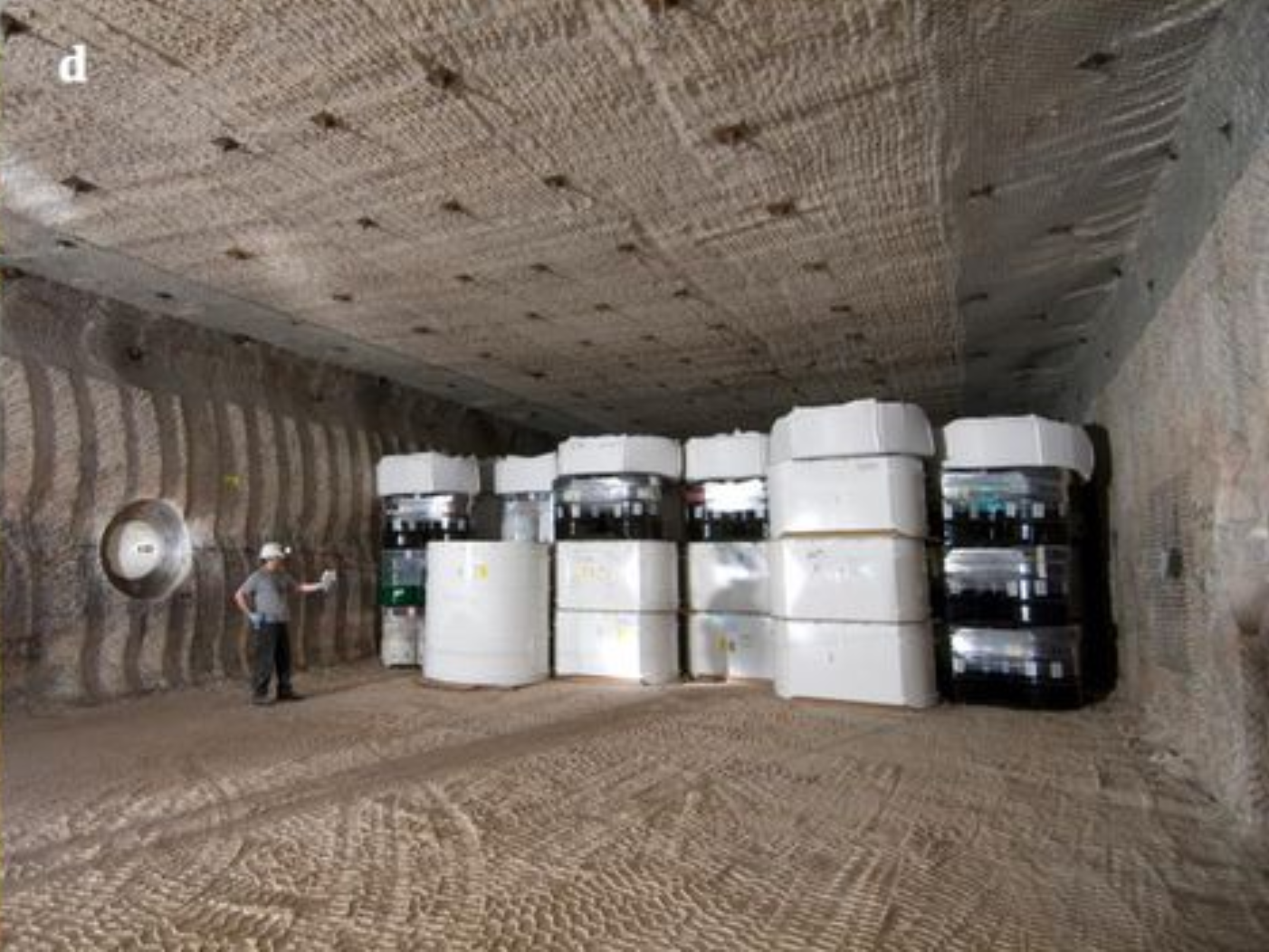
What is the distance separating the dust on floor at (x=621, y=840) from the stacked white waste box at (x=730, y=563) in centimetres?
171

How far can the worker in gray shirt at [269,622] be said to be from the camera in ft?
18.6

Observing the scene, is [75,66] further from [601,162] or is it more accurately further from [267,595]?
[267,595]

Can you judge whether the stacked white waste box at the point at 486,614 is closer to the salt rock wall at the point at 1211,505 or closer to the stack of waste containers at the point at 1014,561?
the stack of waste containers at the point at 1014,561

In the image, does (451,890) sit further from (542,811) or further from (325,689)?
(325,689)

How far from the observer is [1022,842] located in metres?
2.72

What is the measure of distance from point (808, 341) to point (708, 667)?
9.43 feet

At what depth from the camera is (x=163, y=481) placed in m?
6.07

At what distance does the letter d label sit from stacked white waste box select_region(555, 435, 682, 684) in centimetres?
419

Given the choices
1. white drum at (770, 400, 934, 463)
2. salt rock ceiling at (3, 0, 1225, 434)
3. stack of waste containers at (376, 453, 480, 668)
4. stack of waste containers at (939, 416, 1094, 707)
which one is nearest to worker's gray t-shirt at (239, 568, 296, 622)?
stack of waste containers at (376, 453, 480, 668)

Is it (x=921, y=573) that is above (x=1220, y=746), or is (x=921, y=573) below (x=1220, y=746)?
above

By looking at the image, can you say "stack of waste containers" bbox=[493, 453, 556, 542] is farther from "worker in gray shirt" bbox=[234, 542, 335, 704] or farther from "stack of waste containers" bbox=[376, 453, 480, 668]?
"worker in gray shirt" bbox=[234, 542, 335, 704]

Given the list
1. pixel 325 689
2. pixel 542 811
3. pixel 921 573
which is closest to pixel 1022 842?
pixel 542 811

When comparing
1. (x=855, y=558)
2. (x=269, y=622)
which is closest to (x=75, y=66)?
(x=269, y=622)

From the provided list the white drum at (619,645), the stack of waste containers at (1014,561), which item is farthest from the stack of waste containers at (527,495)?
the stack of waste containers at (1014,561)
